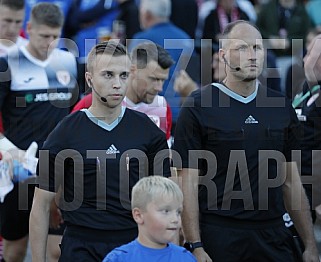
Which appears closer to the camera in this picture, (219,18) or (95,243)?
(95,243)

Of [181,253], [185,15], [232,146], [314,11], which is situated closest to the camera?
[181,253]

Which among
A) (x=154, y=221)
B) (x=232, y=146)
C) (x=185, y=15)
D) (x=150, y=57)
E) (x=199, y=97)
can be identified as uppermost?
(x=185, y=15)

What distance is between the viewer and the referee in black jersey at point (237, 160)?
5.90 m

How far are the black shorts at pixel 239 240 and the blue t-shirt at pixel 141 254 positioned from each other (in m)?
0.92

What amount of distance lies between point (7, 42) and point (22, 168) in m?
1.14

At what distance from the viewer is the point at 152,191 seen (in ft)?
16.3

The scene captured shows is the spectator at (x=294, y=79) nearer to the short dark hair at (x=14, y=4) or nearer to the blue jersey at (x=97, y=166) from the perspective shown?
the short dark hair at (x=14, y=4)

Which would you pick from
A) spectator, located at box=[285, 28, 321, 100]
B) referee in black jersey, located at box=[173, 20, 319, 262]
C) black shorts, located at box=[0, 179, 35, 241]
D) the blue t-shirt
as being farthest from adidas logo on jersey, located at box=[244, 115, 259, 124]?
black shorts, located at box=[0, 179, 35, 241]

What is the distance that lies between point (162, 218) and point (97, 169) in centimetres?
73

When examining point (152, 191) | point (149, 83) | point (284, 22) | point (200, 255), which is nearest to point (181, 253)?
point (152, 191)

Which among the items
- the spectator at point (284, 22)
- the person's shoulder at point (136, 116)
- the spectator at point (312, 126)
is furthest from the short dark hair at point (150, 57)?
the spectator at point (284, 22)

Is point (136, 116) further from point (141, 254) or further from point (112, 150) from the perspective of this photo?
point (141, 254)

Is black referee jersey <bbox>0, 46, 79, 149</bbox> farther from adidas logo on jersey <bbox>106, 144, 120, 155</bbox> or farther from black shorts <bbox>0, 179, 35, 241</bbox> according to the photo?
adidas logo on jersey <bbox>106, 144, 120, 155</bbox>

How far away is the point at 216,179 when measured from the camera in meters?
5.96
